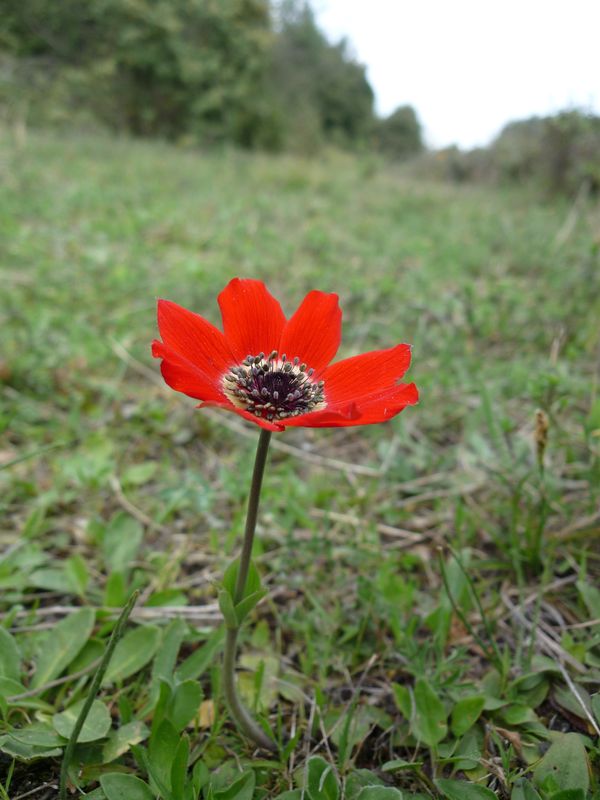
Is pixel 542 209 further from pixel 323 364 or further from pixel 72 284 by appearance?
pixel 323 364

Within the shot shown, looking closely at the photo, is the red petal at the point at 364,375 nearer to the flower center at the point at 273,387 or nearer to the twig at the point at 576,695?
the flower center at the point at 273,387

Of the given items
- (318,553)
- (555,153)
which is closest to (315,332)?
(318,553)

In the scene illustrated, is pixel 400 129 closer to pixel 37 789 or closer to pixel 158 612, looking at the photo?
pixel 158 612

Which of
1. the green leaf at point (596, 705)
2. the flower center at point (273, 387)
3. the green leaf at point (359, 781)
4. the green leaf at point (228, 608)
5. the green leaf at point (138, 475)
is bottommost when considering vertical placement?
the green leaf at point (359, 781)

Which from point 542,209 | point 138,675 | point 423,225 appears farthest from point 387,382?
point 542,209

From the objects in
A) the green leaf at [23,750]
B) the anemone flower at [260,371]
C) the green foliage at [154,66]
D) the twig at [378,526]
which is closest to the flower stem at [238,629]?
the anemone flower at [260,371]
